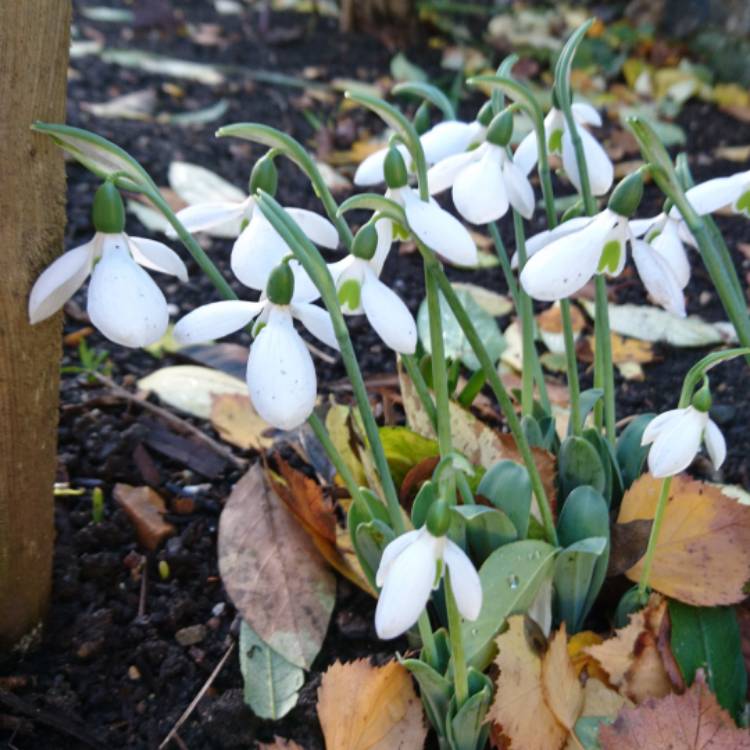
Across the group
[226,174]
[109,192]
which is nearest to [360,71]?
[226,174]

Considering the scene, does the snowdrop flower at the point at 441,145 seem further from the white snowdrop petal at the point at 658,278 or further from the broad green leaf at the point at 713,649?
the broad green leaf at the point at 713,649

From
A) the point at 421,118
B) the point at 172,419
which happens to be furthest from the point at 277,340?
the point at 172,419

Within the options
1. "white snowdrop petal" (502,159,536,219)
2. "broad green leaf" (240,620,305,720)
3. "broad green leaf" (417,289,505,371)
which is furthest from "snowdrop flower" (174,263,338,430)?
"broad green leaf" (417,289,505,371)

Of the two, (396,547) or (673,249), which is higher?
(673,249)

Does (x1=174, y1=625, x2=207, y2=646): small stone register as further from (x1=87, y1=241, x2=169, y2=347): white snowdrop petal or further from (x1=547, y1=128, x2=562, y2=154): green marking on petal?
(x1=547, y1=128, x2=562, y2=154): green marking on petal

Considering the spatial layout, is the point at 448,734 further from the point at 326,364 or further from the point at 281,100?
the point at 281,100

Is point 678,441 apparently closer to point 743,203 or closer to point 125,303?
point 743,203

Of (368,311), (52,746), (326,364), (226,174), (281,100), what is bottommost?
(52,746)
